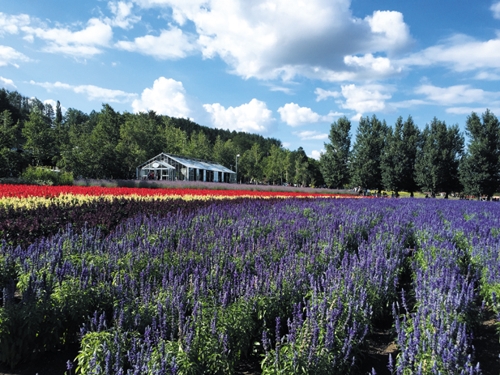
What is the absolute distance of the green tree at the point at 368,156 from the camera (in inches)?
1593

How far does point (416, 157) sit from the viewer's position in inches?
1615

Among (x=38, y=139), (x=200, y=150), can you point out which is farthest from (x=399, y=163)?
(x=38, y=139)

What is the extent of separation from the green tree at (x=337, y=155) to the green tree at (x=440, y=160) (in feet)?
27.6

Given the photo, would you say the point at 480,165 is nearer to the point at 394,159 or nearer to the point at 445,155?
the point at 445,155

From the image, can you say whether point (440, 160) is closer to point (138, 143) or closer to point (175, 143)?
point (138, 143)

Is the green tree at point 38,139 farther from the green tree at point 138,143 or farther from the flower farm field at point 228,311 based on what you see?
the flower farm field at point 228,311

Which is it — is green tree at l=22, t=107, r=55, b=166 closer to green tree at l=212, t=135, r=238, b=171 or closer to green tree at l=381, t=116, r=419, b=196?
green tree at l=212, t=135, r=238, b=171

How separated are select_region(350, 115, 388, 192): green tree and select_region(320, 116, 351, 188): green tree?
1.16m

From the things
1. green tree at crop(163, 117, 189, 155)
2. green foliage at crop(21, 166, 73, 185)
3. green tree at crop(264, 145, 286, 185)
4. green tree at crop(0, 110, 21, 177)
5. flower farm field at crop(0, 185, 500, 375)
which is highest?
green tree at crop(163, 117, 189, 155)

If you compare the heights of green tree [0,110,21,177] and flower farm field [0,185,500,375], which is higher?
green tree [0,110,21,177]

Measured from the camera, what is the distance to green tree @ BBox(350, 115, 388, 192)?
4047 centimetres

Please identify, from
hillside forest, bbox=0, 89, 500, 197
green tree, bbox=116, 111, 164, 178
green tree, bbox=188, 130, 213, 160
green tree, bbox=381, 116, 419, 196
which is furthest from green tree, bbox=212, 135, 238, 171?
green tree, bbox=381, 116, 419, 196

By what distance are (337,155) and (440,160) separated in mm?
11442

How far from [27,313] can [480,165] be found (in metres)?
41.9
